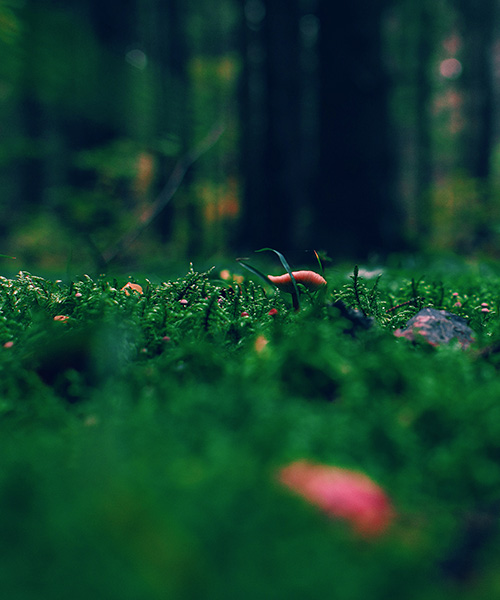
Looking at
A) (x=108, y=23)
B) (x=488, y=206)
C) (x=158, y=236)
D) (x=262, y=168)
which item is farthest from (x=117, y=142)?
(x=488, y=206)

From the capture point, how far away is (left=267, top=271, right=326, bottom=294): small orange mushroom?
210 cm

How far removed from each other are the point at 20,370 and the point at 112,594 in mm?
940

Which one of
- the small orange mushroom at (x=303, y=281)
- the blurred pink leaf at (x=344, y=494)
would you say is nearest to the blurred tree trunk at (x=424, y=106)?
the small orange mushroom at (x=303, y=281)

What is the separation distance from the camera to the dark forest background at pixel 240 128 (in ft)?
19.8

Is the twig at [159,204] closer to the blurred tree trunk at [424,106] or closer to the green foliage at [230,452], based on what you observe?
the green foliage at [230,452]

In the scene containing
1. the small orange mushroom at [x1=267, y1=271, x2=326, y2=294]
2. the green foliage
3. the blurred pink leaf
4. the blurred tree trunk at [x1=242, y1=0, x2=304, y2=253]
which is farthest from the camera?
the blurred tree trunk at [x1=242, y1=0, x2=304, y2=253]

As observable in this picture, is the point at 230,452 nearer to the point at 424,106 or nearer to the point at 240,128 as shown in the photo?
the point at 240,128

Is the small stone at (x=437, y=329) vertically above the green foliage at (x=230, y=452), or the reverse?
the green foliage at (x=230, y=452)

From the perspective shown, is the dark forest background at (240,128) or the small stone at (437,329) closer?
the small stone at (437,329)

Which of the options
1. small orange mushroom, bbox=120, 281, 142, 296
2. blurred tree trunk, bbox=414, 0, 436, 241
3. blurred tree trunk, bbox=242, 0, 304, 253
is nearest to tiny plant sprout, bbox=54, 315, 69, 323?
small orange mushroom, bbox=120, 281, 142, 296

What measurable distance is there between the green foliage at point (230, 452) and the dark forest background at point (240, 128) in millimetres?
718

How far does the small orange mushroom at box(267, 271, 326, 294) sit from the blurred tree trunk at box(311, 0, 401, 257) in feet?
12.6

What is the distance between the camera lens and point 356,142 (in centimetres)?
599

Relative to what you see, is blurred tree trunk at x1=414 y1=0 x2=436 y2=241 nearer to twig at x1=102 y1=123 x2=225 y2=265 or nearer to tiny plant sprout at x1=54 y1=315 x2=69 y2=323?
twig at x1=102 y1=123 x2=225 y2=265
